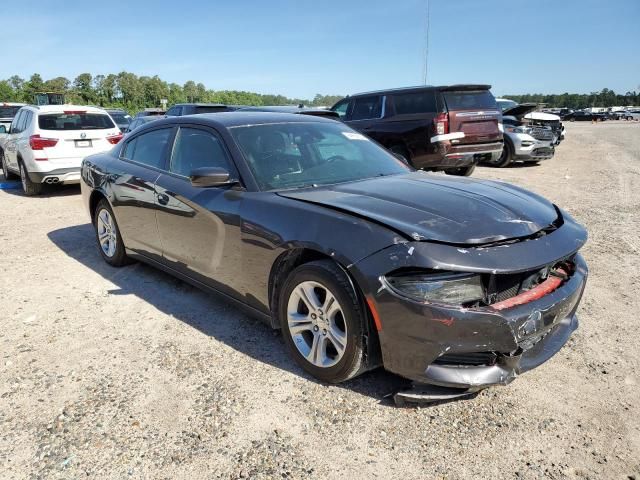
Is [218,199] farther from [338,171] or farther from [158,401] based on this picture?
[158,401]

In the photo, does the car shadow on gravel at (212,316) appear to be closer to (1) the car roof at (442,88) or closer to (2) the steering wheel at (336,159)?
(2) the steering wheel at (336,159)

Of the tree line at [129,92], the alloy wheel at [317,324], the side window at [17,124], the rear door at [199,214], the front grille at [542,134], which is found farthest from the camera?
the tree line at [129,92]

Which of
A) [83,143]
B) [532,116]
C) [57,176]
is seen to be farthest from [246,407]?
[532,116]

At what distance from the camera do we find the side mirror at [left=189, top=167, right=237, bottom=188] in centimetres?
Result: 327

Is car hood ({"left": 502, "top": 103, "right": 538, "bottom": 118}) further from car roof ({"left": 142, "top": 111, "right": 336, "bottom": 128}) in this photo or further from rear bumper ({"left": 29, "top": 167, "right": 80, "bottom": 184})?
rear bumper ({"left": 29, "top": 167, "right": 80, "bottom": 184})

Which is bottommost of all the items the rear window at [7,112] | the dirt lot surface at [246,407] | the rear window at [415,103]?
the dirt lot surface at [246,407]

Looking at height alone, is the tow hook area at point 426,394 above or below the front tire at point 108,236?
below

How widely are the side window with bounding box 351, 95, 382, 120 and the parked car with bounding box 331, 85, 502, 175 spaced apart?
0.31ft

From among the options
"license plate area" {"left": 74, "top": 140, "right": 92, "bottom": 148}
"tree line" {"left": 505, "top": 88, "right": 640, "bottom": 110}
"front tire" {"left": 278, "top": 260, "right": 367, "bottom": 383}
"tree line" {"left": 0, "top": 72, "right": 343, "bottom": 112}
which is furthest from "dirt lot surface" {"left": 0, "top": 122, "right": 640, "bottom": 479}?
"tree line" {"left": 505, "top": 88, "right": 640, "bottom": 110}

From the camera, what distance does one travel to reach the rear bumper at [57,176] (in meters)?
9.02

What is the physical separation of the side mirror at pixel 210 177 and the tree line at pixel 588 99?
12581 cm

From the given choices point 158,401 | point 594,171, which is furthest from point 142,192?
point 594,171

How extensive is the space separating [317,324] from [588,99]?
152m

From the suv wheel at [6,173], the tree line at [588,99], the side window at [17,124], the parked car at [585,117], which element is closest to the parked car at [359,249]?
the side window at [17,124]
